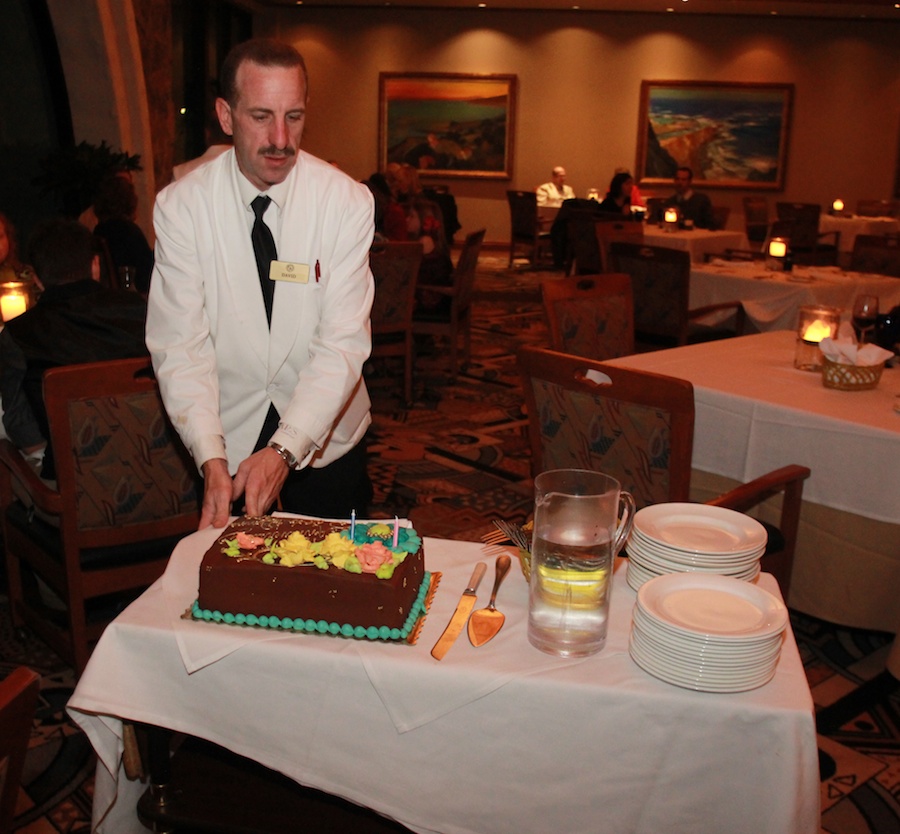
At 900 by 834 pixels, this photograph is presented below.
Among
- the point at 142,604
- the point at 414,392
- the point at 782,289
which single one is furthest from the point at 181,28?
the point at 142,604

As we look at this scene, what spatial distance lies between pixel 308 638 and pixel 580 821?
412 millimetres

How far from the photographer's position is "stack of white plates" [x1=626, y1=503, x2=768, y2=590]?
4.50ft

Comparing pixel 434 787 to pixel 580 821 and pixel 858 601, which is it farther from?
pixel 858 601

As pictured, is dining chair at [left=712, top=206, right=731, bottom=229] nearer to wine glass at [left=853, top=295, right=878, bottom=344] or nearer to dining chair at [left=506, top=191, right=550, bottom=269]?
dining chair at [left=506, top=191, right=550, bottom=269]

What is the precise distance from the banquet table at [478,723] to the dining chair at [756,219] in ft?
30.7

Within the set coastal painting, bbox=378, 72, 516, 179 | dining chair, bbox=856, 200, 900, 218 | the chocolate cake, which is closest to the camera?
the chocolate cake

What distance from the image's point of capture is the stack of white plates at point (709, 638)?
1.13 metres

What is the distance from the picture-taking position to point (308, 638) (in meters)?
1.25

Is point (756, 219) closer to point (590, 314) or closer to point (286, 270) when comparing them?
point (590, 314)

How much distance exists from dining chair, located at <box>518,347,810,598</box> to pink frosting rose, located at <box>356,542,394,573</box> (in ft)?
3.00

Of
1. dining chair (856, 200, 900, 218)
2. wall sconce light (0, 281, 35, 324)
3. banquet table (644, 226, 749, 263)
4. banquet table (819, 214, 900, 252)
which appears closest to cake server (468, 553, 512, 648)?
wall sconce light (0, 281, 35, 324)

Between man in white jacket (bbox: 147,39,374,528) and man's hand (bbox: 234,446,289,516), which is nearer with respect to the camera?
man's hand (bbox: 234,446,289,516)

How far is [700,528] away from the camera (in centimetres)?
149

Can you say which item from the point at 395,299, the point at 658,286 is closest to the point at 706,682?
the point at 658,286
